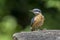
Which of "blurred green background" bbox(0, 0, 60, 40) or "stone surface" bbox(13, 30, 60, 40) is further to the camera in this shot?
"blurred green background" bbox(0, 0, 60, 40)

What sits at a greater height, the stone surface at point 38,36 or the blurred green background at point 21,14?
the blurred green background at point 21,14

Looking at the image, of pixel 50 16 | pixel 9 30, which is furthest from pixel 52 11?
pixel 9 30

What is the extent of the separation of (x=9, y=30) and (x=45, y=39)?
3.27 meters

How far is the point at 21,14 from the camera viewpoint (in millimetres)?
8992

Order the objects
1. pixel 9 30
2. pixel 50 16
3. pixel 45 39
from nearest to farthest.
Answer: pixel 45 39 < pixel 9 30 < pixel 50 16

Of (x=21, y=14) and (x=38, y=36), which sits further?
(x=21, y=14)

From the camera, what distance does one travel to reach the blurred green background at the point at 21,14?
7.78 m

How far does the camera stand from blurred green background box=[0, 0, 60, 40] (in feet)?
25.5

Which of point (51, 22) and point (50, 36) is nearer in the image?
point (50, 36)

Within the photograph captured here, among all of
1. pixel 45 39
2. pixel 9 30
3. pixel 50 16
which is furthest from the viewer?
pixel 50 16

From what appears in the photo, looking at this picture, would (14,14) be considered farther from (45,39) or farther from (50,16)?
(45,39)

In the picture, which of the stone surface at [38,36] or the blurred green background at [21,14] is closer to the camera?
the stone surface at [38,36]

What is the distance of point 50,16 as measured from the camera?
8383 mm

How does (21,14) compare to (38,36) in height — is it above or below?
above
